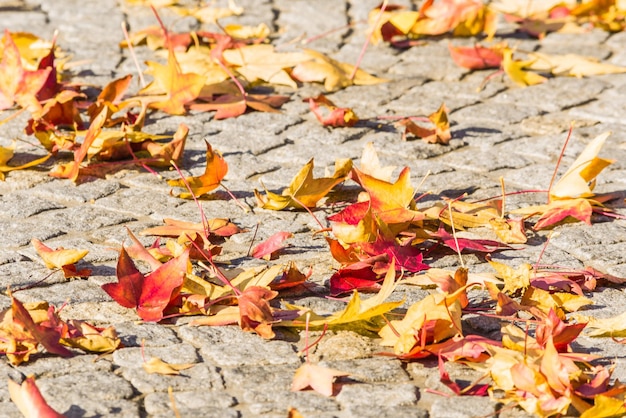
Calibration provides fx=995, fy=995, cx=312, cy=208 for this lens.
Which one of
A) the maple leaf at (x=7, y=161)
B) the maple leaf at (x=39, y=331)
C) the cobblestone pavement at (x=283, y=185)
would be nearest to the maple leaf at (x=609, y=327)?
the cobblestone pavement at (x=283, y=185)

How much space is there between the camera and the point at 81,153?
131 inches

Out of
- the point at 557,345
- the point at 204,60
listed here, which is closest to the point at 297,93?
the point at 204,60

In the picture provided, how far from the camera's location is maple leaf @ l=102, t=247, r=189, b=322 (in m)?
2.38

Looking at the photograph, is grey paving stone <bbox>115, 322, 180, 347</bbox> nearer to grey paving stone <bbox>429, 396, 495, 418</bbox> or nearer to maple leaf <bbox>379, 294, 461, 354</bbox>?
maple leaf <bbox>379, 294, 461, 354</bbox>

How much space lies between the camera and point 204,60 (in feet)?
14.6

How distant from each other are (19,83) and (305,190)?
142cm

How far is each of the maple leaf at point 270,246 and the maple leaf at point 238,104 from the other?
4.19ft

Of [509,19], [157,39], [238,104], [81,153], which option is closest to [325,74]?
[238,104]

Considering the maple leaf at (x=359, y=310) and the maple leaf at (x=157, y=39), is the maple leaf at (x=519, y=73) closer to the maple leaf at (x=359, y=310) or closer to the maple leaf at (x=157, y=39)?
the maple leaf at (x=157, y=39)

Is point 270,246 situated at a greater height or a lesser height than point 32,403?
lesser

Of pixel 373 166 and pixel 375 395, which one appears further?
pixel 373 166

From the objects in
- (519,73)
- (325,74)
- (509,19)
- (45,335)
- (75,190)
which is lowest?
(509,19)

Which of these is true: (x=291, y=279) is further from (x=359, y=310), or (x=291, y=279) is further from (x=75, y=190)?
(x=75, y=190)

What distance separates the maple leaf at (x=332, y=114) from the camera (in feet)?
12.9
